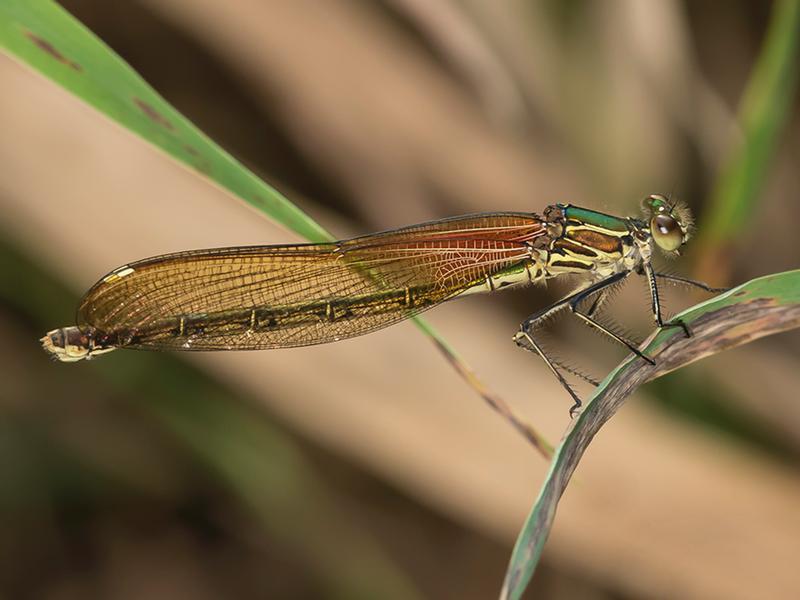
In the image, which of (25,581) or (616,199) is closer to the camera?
(616,199)

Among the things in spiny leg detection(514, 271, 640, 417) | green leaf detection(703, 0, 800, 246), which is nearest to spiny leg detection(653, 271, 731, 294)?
spiny leg detection(514, 271, 640, 417)

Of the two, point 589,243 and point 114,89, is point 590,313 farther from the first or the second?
point 114,89

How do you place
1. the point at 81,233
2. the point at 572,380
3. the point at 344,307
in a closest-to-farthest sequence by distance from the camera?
1. the point at 344,307
2. the point at 81,233
3. the point at 572,380

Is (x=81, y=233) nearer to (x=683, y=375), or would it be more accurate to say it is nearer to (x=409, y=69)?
(x=409, y=69)

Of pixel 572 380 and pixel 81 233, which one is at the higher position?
pixel 572 380

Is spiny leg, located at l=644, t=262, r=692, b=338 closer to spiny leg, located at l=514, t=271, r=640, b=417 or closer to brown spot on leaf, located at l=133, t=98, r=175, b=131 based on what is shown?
spiny leg, located at l=514, t=271, r=640, b=417

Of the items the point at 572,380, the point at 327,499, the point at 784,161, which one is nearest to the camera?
the point at 572,380

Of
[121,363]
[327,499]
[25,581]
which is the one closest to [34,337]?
[121,363]

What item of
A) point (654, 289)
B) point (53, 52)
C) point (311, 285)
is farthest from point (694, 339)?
point (311, 285)

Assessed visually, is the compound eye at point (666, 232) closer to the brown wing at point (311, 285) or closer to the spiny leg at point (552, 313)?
the spiny leg at point (552, 313)
